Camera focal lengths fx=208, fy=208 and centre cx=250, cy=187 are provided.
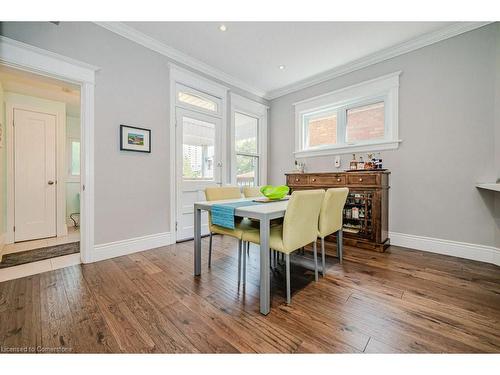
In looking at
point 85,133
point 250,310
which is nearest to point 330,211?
point 250,310

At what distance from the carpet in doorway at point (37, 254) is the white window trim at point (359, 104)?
13.0 ft

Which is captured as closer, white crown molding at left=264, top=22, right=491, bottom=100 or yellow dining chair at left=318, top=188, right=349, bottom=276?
yellow dining chair at left=318, top=188, right=349, bottom=276

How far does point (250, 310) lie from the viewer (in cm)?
150

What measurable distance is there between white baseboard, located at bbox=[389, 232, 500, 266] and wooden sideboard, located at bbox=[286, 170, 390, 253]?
0.21 metres

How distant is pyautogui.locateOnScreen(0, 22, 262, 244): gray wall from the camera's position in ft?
7.54

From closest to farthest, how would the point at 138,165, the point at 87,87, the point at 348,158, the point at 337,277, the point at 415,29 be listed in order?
the point at 337,277, the point at 87,87, the point at 415,29, the point at 138,165, the point at 348,158

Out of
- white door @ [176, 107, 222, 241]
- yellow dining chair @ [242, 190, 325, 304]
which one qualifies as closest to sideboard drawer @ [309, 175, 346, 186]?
yellow dining chair @ [242, 190, 325, 304]

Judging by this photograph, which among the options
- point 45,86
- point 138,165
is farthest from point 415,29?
point 45,86

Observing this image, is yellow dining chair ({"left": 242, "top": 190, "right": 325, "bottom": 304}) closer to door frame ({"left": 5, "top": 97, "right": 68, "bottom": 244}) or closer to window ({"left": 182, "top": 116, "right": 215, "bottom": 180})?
window ({"left": 182, "top": 116, "right": 215, "bottom": 180})

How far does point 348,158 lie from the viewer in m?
3.48

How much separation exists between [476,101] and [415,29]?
1130 mm

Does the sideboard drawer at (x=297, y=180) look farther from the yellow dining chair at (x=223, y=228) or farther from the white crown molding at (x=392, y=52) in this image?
the white crown molding at (x=392, y=52)

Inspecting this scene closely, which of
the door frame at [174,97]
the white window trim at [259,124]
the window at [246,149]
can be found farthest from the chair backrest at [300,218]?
the window at [246,149]
